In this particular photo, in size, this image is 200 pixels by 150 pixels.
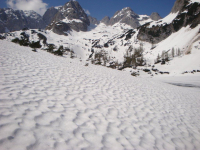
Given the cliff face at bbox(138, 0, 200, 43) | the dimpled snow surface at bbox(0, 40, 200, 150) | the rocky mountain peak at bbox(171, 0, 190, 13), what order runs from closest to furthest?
the dimpled snow surface at bbox(0, 40, 200, 150) < the cliff face at bbox(138, 0, 200, 43) < the rocky mountain peak at bbox(171, 0, 190, 13)

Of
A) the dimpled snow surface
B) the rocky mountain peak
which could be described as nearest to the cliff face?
the rocky mountain peak

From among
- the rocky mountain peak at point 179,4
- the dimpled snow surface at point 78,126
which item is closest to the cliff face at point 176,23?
the rocky mountain peak at point 179,4

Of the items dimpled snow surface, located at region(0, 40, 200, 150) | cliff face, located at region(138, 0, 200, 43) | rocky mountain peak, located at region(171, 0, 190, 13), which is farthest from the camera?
rocky mountain peak, located at region(171, 0, 190, 13)

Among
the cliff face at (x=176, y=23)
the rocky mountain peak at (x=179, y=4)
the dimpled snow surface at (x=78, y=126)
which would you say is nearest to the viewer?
the dimpled snow surface at (x=78, y=126)

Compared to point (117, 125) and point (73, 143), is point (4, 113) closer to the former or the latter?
point (73, 143)

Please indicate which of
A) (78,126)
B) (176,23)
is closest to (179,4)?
(176,23)

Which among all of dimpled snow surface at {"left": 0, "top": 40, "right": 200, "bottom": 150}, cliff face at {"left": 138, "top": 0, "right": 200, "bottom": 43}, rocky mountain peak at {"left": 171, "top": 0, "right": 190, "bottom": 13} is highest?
rocky mountain peak at {"left": 171, "top": 0, "right": 190, "bottom": 13}

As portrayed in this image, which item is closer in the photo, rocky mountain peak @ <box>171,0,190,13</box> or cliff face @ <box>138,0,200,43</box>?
cliff face @ <box>138,0,200,43</box>

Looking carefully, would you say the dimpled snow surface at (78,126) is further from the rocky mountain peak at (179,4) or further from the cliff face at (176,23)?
the rocky mountain peak at (179,4)

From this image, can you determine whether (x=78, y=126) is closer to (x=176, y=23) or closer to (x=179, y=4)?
(x=176, y=23)

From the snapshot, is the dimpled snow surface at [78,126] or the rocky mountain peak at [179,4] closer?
the dimpled snow surface at [78,126]

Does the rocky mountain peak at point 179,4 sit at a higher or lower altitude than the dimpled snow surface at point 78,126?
higher

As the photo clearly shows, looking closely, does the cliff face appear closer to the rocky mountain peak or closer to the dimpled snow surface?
the rocky mountain peak

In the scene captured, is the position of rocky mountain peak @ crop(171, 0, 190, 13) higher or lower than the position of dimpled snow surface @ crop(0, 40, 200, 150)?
higher
